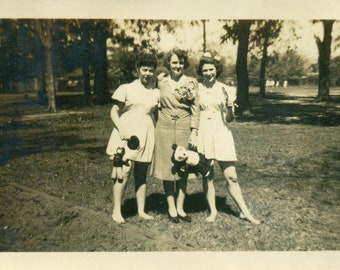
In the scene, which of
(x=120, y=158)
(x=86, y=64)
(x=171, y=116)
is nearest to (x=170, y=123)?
(x=171, y=116)

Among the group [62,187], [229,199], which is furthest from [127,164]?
[229,199]

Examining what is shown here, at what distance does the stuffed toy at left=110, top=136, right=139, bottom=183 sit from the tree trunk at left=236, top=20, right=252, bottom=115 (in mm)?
843

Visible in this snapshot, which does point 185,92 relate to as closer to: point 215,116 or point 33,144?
point 215,116

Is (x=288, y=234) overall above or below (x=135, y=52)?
below

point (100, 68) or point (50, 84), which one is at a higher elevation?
point (100, 68)

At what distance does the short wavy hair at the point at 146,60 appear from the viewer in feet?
8.75

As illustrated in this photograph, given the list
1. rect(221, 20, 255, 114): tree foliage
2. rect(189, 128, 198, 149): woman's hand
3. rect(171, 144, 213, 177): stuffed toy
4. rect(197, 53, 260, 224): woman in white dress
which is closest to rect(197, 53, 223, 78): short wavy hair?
rect(197, 53, 260, 224): woman in white dress

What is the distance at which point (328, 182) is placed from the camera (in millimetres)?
2967

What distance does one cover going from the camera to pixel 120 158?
2.75m

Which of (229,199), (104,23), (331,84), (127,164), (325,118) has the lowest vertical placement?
(229,199)

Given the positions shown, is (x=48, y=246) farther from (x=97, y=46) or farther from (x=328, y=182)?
(x=328, y=182)

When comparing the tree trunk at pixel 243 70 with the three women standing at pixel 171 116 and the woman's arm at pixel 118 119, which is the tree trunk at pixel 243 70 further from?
the woman's arm at pixel 118 119

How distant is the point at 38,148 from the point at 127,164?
0.72 m

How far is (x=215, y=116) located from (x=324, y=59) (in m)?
1.01
